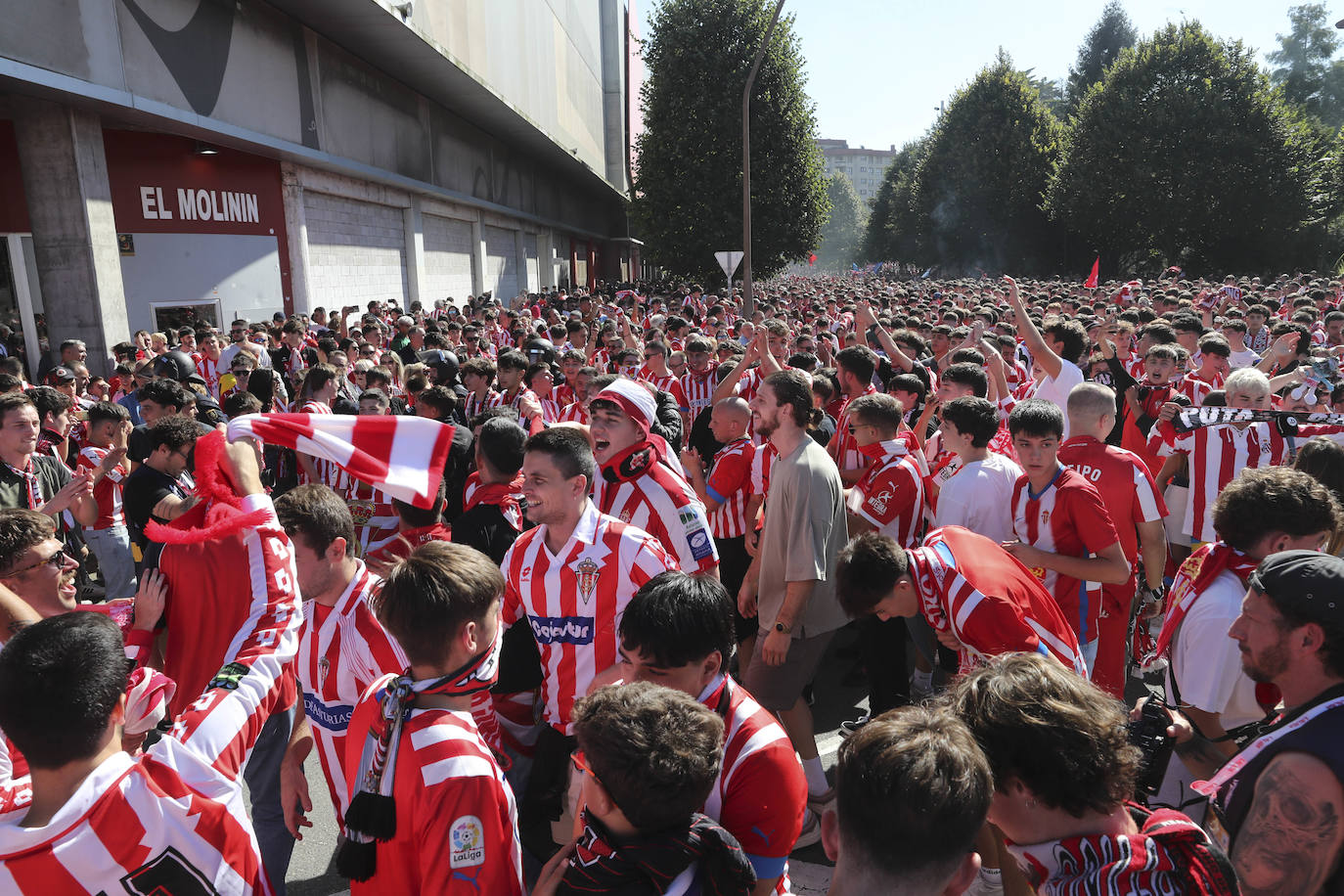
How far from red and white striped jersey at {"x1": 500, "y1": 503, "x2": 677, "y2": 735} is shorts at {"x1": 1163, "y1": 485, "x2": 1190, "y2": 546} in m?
4.52

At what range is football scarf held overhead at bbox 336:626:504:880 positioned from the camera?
1935 millimetres

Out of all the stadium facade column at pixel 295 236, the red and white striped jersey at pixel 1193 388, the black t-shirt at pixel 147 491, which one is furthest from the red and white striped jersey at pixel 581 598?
the stadium facade column at pixel 295 236

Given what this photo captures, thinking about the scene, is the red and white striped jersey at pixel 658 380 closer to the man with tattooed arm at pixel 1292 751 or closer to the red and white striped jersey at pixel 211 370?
the red and white striped jersey at pixel 211 370

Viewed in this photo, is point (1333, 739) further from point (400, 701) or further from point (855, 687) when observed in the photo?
point (855, 687)

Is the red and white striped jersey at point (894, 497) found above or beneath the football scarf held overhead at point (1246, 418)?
beneath

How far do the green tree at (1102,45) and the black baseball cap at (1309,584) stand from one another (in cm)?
7243

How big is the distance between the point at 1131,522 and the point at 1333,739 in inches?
108

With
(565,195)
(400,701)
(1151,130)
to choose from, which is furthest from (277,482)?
(1151,130)

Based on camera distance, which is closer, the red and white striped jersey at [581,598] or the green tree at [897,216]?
the red and white striped jersey at [581,598]

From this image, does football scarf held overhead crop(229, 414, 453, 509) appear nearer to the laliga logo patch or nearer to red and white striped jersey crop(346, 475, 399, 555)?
the laliga logo patch

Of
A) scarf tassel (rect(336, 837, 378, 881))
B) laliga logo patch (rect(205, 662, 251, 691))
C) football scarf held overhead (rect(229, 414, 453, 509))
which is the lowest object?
scarf tassel (rect(336, 837, 378, 881))

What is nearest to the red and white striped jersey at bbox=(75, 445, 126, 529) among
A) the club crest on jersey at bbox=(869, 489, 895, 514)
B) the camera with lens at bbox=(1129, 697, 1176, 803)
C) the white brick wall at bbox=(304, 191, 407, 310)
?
the club crest on jersey at bbox=(869, 489, 895, 514)

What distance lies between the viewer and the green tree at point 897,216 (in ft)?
222

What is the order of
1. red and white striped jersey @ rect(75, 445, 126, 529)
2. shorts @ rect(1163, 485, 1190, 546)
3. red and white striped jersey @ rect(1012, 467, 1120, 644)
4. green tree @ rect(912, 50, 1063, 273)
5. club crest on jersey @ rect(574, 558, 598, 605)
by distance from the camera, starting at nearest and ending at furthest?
1. club crest on jersey @ rect(574, 558, 598, 605)
2. red and white striped jersey @ rect(1012, 467, 1120, 644)
3. shorts @ rect(1163, 485, 1190, 546)
4. red and white striped jersey @ rect(75, 445, 126, 529)
5. green tree @ rect(912, 50, 1063, 273)
